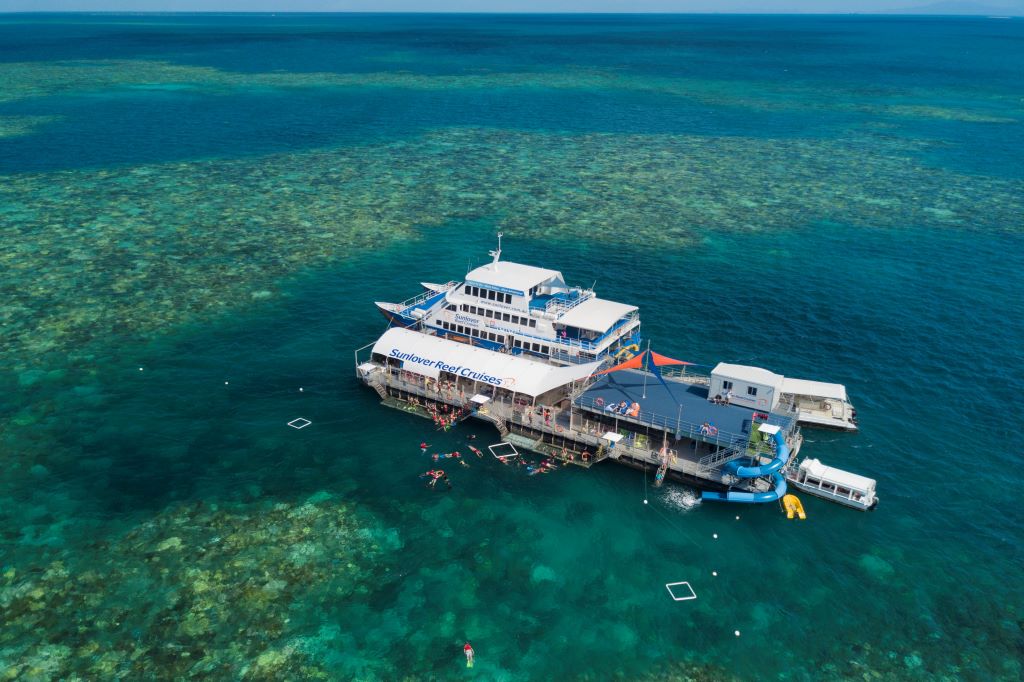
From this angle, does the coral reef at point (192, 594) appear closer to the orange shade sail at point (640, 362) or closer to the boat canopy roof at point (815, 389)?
the orange shade sail at point (640, 362)

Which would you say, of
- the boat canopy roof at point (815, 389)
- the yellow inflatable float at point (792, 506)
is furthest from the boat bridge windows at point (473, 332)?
the yellow inflatable float at point (792, 506)

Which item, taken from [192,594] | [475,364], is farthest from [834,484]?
[192,594]

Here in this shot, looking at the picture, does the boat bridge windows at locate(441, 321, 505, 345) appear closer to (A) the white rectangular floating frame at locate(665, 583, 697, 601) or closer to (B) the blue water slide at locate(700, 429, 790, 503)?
(B) the blue water slide at locate(700, 429, 790, 503)

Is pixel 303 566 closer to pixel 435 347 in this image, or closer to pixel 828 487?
pixel 435 347

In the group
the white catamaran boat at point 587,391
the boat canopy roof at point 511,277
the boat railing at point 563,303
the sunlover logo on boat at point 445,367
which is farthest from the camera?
the boat canopy roof at point 511,277

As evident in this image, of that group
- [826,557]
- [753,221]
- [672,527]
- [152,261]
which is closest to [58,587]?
[672,527]
